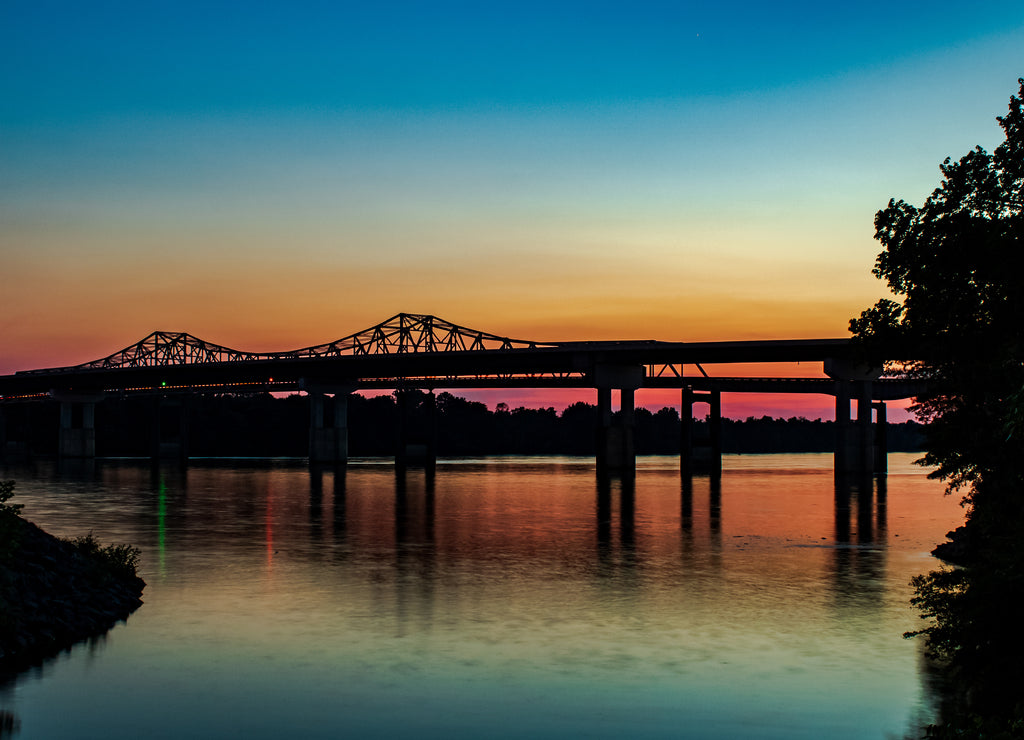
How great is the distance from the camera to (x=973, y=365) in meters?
20.9

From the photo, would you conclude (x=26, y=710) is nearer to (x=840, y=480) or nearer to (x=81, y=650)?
(x=81, y=650)

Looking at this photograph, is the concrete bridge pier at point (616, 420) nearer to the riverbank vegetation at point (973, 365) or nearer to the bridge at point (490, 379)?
the bridge at point (490, 379)

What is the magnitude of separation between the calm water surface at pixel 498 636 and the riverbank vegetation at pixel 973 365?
1364 millimetres

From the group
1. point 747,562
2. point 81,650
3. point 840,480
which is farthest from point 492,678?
point 840,480

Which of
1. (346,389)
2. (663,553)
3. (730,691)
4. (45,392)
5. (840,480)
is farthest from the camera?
(45,392)

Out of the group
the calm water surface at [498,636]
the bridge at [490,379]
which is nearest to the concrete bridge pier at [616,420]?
the bridge at [490,379]

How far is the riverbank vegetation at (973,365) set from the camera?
54.9ft

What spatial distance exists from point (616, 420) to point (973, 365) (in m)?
108

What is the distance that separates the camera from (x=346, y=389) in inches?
6019

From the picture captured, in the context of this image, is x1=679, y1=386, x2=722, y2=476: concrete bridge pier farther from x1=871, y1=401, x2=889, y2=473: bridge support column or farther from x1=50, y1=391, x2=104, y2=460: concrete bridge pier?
x1=50, y1=391, x2=104, y2=460: concrete bridge pier

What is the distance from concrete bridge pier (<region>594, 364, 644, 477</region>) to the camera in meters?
127

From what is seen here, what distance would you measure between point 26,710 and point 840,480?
342 feet

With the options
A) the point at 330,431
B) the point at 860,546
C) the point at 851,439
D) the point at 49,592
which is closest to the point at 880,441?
the point at 851,439

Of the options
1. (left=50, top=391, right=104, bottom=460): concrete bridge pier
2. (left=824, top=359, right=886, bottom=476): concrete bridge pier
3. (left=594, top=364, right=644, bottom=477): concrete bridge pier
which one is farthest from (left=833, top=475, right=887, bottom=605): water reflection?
(left=50, top=391, right=104, bottom=460): concrete bridge pier
